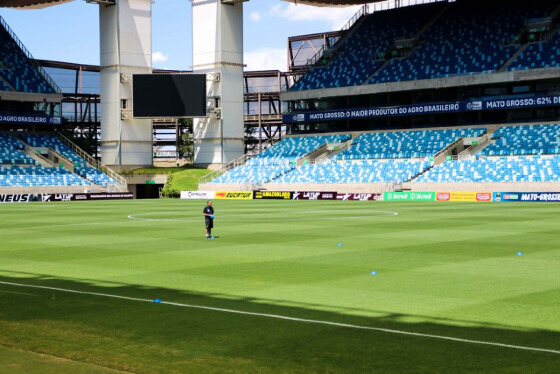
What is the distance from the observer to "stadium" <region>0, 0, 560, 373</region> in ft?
39.0

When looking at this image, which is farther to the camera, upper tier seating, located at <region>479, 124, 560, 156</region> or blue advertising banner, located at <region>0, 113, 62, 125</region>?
blue advertising banner, located at <region>0, 113, 62, 125</region>

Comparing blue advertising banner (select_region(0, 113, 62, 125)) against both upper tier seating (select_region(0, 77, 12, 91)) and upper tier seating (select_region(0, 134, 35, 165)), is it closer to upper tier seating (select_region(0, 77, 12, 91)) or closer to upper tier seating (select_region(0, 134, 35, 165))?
upper tier seating (select_region(0, 134, 35, 165))

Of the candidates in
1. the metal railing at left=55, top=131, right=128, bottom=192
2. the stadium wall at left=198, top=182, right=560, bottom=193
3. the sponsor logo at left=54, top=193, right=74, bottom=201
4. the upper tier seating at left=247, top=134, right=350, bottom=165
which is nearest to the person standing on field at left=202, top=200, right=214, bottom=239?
the stadium wall at left=198, top=182, right=560, bottom=193

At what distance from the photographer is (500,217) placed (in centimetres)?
4034

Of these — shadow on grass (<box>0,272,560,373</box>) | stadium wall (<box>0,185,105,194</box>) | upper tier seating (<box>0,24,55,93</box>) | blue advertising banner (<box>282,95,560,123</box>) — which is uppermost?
upper tier seating (<box>0,24,55,93</box>)

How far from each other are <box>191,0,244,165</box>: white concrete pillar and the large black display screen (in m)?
3.27

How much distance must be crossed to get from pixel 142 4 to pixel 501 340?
290 feet

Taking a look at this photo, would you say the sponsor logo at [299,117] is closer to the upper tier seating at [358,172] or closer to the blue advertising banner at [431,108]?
the blue advertising banner at [431,108]

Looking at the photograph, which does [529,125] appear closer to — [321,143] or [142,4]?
[321,143]

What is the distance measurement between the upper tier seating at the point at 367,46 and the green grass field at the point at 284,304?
6416 centimetres

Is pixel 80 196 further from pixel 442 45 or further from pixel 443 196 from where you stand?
pixel 442 45

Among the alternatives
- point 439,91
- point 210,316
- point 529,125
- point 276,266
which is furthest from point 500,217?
point 439,91

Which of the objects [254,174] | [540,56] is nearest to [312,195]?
[254,174]

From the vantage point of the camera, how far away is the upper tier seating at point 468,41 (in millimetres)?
82438
